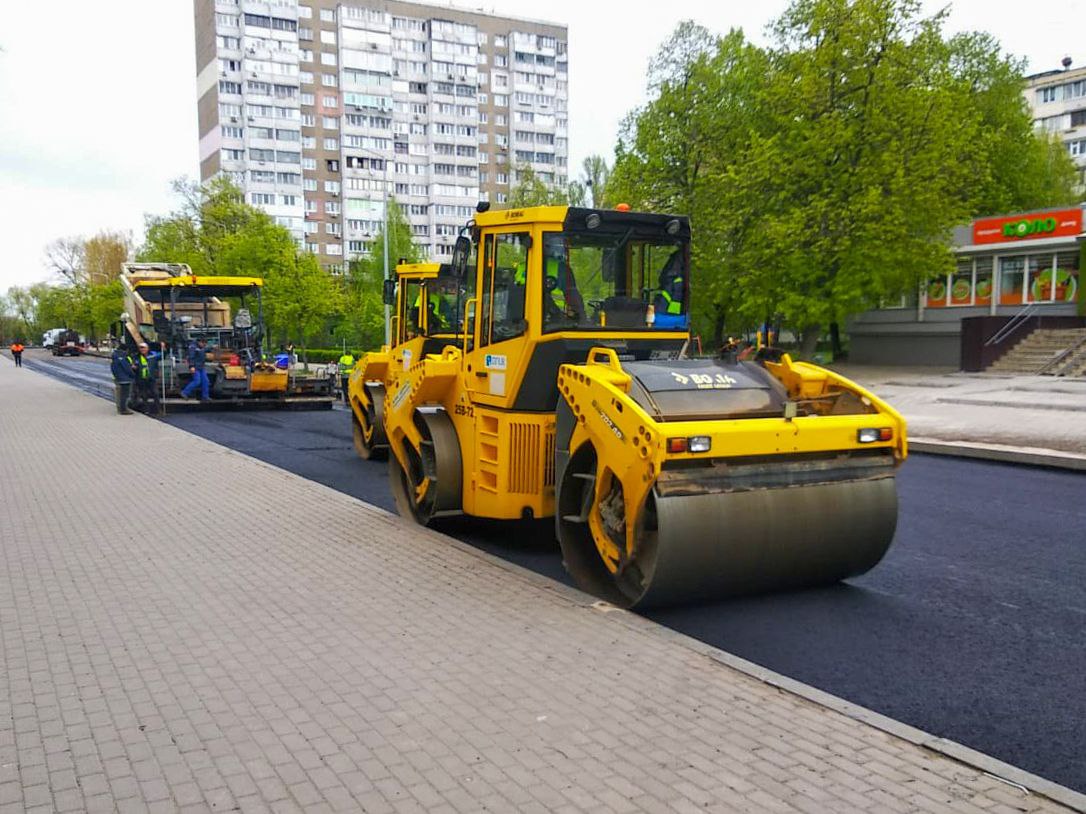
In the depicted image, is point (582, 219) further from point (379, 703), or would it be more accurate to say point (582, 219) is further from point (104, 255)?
point (104, 255)

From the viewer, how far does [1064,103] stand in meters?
74.8

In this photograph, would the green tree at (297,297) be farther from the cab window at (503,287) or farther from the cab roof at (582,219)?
the cab roof at (582,219)

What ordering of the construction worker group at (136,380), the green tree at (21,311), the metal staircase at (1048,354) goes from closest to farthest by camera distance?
the construction worker group at (136,380), the metal staircase at (1048,354), the green tree at (21,311)

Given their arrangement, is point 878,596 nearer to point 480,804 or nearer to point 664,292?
point 664,292

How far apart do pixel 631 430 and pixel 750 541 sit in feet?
3.37

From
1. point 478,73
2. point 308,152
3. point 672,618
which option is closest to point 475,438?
point 672,618

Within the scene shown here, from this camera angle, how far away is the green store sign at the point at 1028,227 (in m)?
29.6

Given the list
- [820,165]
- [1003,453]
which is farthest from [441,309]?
[820,165]

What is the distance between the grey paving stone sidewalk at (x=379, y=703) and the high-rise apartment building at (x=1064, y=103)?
79.9 metres

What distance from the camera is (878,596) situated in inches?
253

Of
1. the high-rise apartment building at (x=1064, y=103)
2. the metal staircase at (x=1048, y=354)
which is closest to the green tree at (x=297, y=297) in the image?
the metal staircase at (x=1048, y=354)

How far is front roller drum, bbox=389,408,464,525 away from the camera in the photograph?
8.03m

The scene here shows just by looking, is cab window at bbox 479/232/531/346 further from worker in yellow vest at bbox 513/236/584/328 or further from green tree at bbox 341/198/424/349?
green tree at bbox 341/198/424/349

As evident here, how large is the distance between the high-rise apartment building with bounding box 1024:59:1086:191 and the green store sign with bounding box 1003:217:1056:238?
49528 mm
